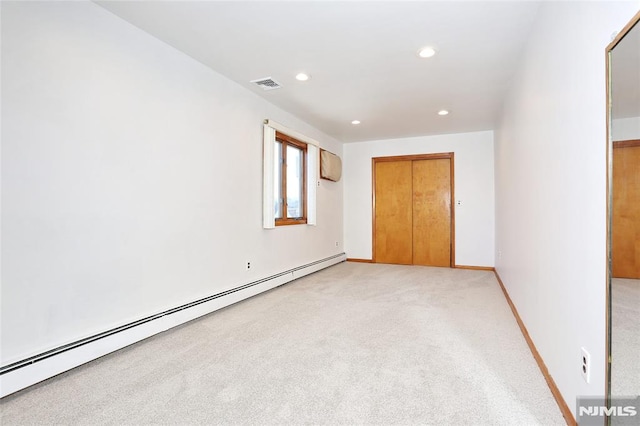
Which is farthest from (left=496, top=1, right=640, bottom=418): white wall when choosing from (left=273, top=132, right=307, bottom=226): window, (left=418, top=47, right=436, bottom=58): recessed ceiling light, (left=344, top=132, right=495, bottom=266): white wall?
(left=344, top=132, right=495, bottom=266): white wall

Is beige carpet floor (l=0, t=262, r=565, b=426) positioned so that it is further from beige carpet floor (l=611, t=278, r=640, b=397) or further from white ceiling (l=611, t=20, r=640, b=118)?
white ceiling (l=611, t=20, r=640, b=118)

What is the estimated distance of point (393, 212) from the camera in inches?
239

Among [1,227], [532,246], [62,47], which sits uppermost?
[62,47]

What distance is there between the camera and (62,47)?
1992 millimetres

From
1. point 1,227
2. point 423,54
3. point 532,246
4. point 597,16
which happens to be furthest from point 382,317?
point 1,227

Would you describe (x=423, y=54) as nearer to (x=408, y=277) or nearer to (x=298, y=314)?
(x=298, y=314)

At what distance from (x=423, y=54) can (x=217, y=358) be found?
279cm

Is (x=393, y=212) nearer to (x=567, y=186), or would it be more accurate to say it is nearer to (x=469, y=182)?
(x=469, y=182)

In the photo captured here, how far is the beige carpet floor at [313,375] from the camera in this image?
158cm

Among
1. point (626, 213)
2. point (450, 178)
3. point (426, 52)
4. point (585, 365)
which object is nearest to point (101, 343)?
point (585, 365)

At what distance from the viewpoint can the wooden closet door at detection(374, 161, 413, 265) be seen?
5969 millimetres

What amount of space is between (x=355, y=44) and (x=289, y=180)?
94.3 inches

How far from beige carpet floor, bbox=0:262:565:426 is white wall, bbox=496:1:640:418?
0.32m

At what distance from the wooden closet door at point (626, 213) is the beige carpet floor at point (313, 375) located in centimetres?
87
